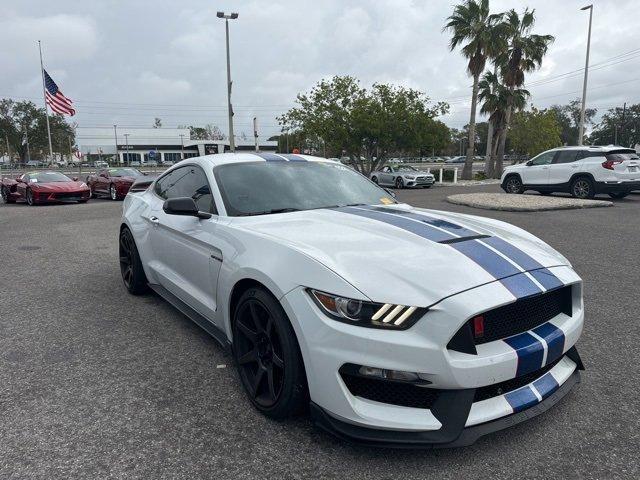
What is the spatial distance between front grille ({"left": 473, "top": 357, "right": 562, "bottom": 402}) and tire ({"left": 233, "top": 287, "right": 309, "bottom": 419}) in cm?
85

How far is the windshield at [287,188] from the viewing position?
3.39 meters

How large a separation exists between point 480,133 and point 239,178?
12134cm

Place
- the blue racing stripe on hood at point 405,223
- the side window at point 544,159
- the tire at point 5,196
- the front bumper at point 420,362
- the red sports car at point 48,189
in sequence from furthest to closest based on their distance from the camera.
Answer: the tire at point 5,196, the red sports car at point 48,189, the side window at point 544,159, the blue racing stripe on hood at point 405,223, the front bumper at point 420,362

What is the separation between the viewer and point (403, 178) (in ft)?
79.0

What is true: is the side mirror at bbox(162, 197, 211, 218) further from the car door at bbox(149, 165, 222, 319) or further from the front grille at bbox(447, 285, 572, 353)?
the front grille at bbox(447, 285, 572, 353)

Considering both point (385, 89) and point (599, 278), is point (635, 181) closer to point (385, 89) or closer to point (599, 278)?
point (599, 278)

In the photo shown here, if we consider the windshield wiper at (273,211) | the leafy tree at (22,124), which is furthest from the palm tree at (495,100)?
the leafy tree at (22,124)

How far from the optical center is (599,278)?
215 inches

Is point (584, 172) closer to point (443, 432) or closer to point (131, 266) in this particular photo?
point (131, 266)

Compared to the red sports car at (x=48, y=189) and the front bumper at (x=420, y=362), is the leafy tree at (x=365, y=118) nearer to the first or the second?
the red sports car at (x=48, y=189)

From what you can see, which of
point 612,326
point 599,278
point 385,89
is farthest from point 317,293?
point 385,89

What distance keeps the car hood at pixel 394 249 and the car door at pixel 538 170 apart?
1378 centimetres

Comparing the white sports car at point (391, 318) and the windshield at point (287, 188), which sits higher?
the windshield at point (287, 188)

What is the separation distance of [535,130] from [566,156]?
35991 mm
